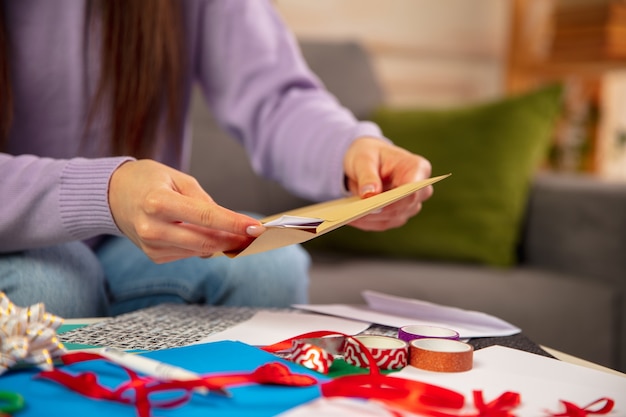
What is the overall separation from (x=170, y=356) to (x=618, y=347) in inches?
48.6

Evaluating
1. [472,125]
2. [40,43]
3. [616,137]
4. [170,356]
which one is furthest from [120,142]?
[616,137]

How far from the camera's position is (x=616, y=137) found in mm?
2637

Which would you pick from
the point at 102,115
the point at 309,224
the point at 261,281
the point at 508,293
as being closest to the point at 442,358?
the point at 309,224

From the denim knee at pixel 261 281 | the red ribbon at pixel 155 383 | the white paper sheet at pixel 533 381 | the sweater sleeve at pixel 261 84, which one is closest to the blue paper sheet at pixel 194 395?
the red ribbon at pixel 155 383

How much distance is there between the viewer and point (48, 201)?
774mm

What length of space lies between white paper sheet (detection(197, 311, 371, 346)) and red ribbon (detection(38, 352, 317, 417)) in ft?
0.44

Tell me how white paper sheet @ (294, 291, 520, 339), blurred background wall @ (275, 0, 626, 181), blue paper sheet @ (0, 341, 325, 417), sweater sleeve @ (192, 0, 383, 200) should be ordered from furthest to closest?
blurred background wall @ (275, 0, 626, 181)
sweater sleeve @ (192, 0, 383, 200)
white paper sheet @ (294, 291, 520, 339)
blue paper sheet @ (0, 341, 325, 417)

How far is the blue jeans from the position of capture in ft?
2.61

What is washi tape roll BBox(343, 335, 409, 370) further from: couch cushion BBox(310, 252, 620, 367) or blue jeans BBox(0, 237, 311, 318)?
couch cushion BBox(310, 252, 620, 367)

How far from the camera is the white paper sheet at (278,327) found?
66cm

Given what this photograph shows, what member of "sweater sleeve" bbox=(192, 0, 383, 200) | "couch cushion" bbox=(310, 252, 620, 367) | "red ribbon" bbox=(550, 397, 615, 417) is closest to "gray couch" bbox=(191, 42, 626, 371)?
"couch cushion" bbox=(310, 252, 620, 367)

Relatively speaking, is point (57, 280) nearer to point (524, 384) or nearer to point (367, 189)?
point (367, 189)

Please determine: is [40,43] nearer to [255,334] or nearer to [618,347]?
[255,334]

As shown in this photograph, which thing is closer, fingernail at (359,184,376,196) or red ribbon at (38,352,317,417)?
red ribbon at (38,352,317,417)
